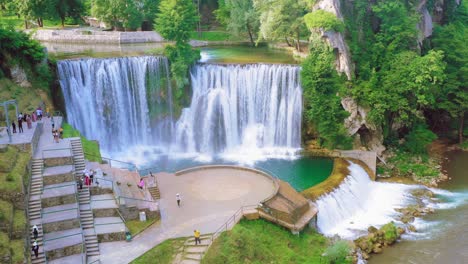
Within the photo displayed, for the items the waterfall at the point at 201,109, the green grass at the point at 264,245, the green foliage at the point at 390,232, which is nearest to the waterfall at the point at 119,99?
the waterfall at the point at 201,109

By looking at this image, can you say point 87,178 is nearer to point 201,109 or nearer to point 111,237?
point 111,237

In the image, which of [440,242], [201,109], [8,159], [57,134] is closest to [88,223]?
[8,159]

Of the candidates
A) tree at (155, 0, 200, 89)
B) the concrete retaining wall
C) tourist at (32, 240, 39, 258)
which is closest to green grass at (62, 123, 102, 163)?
tourist at (32, 240, 39, 258)

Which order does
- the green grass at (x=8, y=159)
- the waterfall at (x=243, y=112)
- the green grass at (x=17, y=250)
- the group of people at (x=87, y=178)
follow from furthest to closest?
the waterfall at (x=243, y=112), the group of people at (x=87, y=178), the green grass at (x=8, y=159), the green grass at (x=17, y=250)

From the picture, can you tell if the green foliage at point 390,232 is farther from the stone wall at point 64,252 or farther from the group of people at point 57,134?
the group of people at point 57,134

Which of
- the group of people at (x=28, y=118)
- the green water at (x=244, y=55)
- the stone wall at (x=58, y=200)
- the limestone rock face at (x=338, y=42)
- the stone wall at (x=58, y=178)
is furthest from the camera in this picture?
the green water at (x=244, y=55)

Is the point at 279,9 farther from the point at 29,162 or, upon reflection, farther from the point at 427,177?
the point at 29,162
